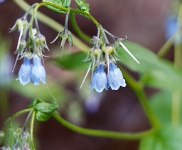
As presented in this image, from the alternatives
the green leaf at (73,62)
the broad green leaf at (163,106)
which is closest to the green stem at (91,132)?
the green leaf at (73,62)

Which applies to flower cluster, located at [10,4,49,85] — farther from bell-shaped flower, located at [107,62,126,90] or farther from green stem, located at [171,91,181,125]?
green stem, located at [171,91,181,125]

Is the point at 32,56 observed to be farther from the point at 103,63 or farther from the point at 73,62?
the point at 73,62

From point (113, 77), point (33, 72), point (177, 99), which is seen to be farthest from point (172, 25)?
point (33, 72)

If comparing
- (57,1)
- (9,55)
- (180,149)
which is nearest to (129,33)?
(9,55)

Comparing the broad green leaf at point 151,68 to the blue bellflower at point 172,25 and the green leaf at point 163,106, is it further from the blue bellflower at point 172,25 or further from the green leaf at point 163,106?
the green leaf at point 163,106

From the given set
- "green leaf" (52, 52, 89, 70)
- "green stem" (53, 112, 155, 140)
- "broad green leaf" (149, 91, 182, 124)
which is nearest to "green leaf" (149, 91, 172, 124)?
"broad green leaf" (149, 91, 182, 124)

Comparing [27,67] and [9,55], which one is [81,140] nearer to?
[9,55]
